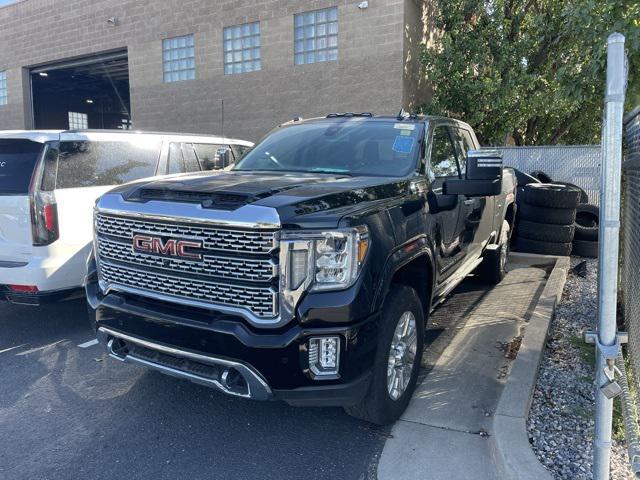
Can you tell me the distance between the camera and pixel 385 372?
123 inches

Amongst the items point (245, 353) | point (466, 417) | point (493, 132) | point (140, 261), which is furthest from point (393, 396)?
point (493, 132)

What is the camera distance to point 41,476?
2.98 metres

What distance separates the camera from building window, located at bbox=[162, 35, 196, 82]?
53.8 feet

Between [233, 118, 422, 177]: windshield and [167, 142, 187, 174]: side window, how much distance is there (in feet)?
5.55

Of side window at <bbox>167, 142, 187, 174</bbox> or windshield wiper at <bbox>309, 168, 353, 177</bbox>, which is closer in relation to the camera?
windshield wiper at <bbox>309, 168, 353, 177</bbox>

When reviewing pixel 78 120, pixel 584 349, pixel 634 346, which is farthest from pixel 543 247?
pixel 78 120

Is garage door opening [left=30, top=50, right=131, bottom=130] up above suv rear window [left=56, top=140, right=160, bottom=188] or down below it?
above

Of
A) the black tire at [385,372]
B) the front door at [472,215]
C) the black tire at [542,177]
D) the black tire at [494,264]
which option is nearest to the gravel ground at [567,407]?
the black tire at [385,372]

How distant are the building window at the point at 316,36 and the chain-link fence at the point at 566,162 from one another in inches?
206

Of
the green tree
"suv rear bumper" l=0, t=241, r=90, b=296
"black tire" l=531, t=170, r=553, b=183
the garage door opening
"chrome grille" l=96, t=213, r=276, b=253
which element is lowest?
"suv rear bumper" l=0, t=241, r=90, b=296

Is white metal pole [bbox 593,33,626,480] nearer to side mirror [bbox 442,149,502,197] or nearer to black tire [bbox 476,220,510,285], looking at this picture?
side mirror [bbox 442,149,502,197]

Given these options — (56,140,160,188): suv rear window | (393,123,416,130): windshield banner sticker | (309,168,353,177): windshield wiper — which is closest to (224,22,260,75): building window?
(56,140,160,188): suv rear window

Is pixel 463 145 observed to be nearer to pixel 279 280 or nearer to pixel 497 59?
pixel 279 280

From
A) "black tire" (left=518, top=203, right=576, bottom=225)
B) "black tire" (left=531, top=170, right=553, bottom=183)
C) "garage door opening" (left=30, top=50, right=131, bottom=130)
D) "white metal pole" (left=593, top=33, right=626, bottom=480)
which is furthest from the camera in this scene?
"garage door opening" (left=30, top=50, right=131, bottom=130)
